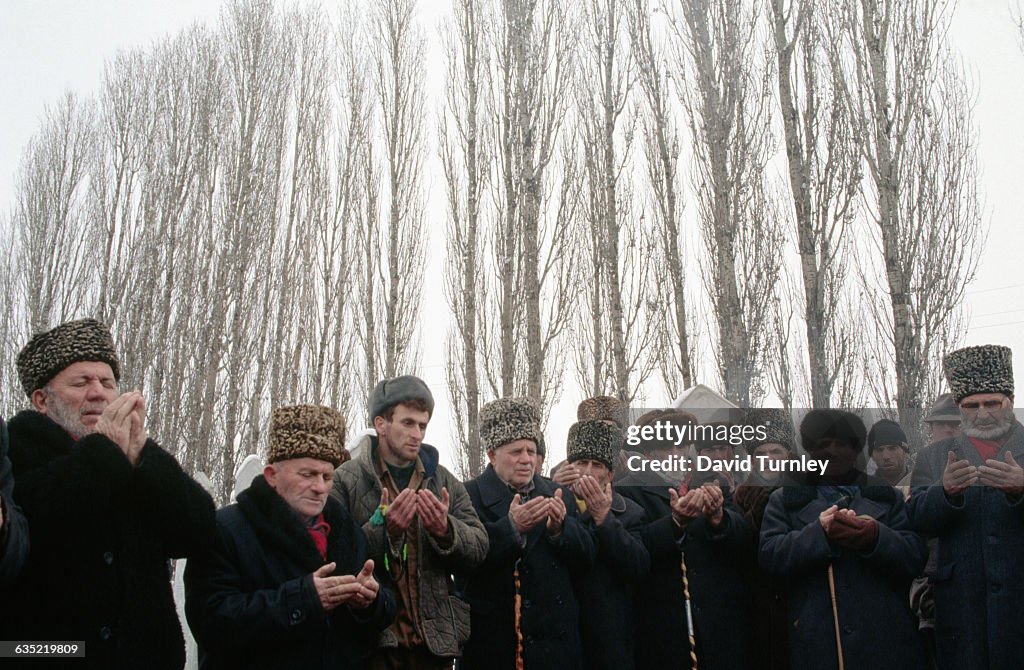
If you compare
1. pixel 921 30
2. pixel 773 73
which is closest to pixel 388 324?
pixel 773 73

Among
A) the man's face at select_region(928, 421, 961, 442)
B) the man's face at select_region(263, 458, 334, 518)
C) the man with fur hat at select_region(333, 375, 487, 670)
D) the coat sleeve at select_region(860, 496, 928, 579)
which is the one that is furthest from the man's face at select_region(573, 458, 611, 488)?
the man's face at select_region(928, 421, 961, 442)

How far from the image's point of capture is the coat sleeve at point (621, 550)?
14.3 ft

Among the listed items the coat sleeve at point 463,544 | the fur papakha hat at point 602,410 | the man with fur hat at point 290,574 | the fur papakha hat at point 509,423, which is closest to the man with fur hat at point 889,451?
the fur papakha hat at point 602,410

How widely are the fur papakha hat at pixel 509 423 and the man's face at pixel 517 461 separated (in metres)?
0.03

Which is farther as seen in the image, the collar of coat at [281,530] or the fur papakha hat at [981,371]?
the fur papakha hat at [981,371]

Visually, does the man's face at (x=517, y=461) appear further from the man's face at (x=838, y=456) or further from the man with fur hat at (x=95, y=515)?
the man with fur hat at (x=95, y=515)

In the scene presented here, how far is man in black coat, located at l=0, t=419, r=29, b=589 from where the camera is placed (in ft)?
8.21

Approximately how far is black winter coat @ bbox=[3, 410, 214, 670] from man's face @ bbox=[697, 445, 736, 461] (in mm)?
2872

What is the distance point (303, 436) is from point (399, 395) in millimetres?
736

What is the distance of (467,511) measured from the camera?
13.6 ft

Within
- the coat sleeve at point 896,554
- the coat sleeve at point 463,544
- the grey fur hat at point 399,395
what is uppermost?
the grey fur hat at point 399,395

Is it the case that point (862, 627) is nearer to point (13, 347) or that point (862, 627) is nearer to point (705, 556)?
point (705, 556)

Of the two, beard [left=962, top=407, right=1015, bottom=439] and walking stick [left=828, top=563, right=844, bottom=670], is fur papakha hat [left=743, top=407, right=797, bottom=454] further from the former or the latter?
beard [left=962, top=407, right=1015, bottom=439]

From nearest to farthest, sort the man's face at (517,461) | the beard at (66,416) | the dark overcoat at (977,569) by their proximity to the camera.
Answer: the beard at (66,416) → the dark overcoat at (977,569) → the man's face at (517,461)
